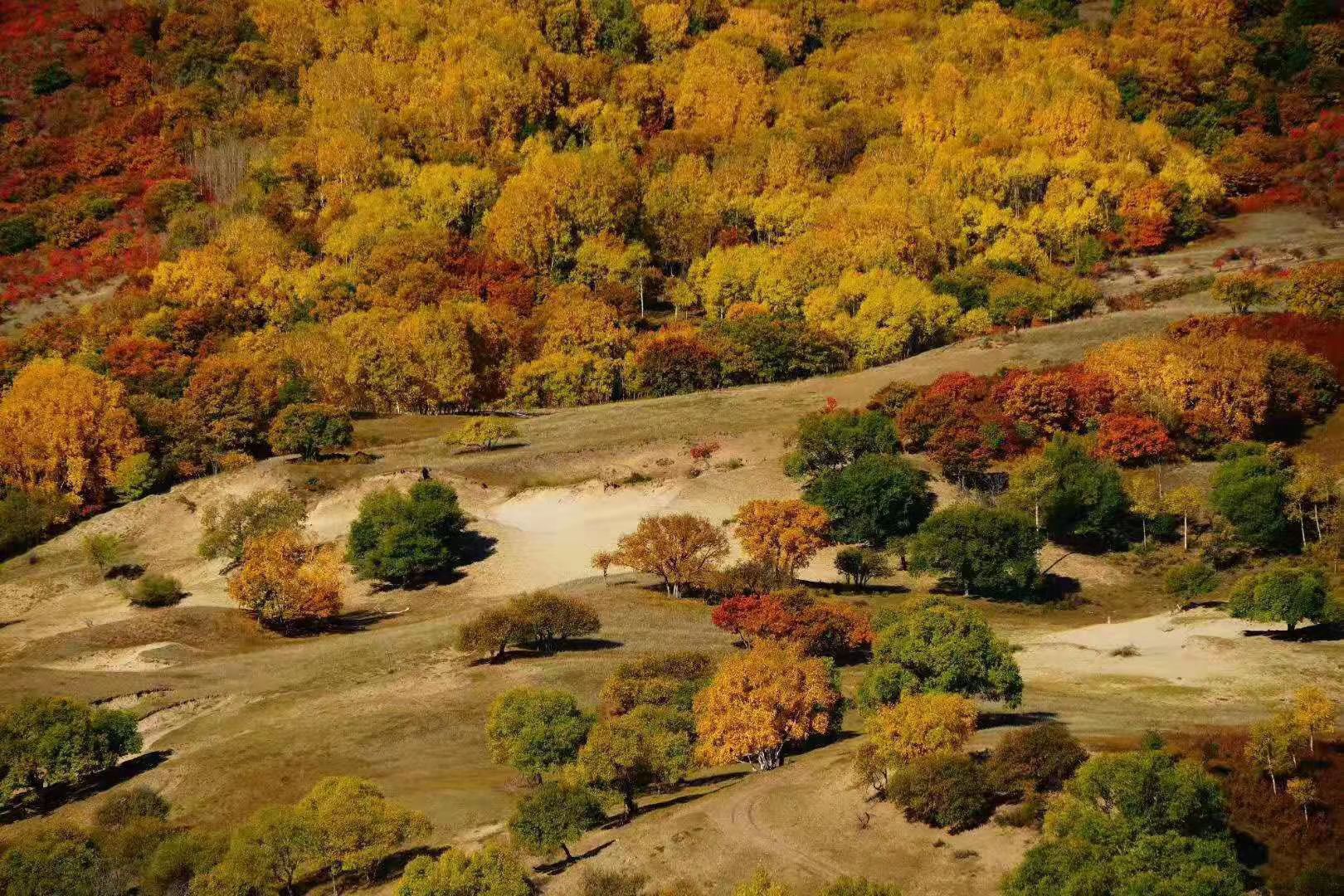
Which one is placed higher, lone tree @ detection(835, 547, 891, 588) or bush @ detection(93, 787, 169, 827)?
bush @ detection(93, 787, 169, 827)

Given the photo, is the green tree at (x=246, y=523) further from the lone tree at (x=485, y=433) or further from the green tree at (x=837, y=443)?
the green tree at (x=837, y=443)

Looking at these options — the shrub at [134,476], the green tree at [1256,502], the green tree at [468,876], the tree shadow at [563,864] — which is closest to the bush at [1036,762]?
the tree shadow at [563,864]

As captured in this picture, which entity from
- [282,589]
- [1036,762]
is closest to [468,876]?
[1036,762]

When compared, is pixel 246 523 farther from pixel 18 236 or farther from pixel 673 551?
pixel 18 236

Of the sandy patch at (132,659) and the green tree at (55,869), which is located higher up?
the green tree at (55,869)

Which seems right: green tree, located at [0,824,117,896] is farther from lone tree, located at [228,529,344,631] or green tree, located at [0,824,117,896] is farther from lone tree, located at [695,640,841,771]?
lone tree, located at [228,529,344,631]

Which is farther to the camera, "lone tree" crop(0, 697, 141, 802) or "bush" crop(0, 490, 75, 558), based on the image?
"bush" crop(0, 490, 75, 558)

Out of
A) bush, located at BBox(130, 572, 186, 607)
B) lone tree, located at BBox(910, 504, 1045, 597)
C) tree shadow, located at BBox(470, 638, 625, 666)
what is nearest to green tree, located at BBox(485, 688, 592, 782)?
tree shadow, located at BBox(470, 638, 625, 666)
